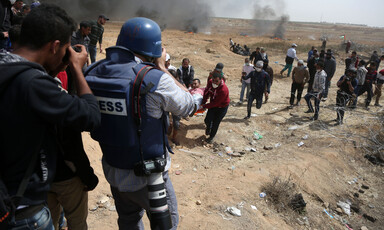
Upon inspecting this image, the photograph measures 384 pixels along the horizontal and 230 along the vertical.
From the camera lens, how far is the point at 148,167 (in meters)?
1.64

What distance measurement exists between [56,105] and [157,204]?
859mm

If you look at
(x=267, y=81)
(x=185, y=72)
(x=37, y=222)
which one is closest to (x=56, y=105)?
(x=37, y=222)

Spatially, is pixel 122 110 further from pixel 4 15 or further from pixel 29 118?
pixel 4 15

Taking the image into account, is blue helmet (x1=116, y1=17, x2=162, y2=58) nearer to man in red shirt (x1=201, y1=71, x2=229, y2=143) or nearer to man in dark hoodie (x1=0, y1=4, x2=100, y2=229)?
man in dark hoodie (x1=0, y1=4, x2=100, y2=229)

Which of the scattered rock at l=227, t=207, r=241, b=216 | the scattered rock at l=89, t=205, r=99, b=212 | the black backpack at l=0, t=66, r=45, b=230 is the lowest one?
the scattered rock at l=227, t=207, r=241, b=216

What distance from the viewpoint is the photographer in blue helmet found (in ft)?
5.19

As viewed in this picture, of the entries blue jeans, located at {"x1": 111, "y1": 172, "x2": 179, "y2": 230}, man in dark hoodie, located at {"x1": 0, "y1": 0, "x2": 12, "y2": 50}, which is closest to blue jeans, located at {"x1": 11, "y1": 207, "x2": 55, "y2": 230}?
blue jeans, located at {"x1": 111, "y1": 172, "x2": 179, "y2": 230}

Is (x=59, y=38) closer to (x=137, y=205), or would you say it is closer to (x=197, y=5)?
(x=137, y=205)

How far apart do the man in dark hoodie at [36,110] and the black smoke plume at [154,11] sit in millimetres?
29582

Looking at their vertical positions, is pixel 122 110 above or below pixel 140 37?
below

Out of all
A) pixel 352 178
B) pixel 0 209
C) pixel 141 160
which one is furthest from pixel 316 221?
pixel 0 209

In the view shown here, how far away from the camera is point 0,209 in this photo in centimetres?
110

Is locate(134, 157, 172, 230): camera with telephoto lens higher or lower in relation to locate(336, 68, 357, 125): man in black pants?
higher

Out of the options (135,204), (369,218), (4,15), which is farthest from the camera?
(369,218)
